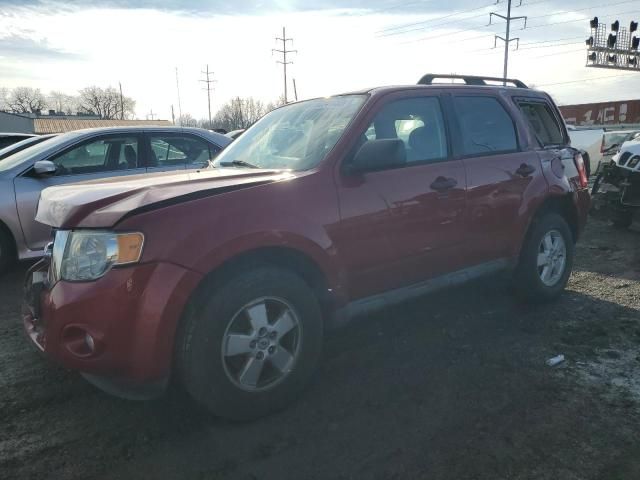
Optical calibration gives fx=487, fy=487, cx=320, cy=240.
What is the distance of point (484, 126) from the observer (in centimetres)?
413

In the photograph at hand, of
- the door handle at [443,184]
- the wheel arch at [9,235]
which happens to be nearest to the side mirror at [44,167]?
the wheel arch at [9,235]

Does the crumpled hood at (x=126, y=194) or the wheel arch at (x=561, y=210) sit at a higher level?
the crumpled hood at (x=126, y=194)

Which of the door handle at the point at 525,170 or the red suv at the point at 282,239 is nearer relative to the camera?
the red suv at the point at 282,239

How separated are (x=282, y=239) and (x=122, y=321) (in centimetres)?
93

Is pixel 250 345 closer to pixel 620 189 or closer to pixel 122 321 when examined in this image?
pixel 122 321

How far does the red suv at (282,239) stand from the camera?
2.40 m

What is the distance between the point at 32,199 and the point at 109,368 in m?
3.90

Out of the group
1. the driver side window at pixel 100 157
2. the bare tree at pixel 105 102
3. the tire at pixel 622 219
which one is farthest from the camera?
the bare tree at pixel 105 102

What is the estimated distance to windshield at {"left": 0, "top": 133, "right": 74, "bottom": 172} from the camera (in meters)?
5.62

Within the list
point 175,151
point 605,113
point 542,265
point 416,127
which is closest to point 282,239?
point 416,127

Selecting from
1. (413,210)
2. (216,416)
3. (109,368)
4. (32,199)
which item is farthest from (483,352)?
(32,199)

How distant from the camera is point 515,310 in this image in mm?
4453

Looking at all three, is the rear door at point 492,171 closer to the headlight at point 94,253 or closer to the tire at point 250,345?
the tire at point 250,345

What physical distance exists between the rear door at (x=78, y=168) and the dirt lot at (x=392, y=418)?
5.94 feet
